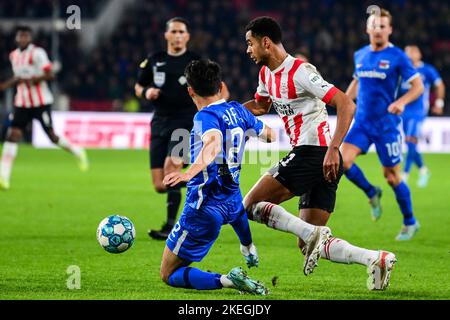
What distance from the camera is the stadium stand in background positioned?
91.7ft

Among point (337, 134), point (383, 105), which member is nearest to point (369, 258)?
point (337, 134)

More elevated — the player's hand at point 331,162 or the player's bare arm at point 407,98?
the player's bare arm at point 407,98

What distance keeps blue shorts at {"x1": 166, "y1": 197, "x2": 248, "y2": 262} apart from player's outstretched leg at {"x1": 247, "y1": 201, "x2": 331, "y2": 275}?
1.07 feet

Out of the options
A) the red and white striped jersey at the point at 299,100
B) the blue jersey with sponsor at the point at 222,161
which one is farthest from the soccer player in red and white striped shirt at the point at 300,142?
the blue jersey with sponsor at the point at 222,161

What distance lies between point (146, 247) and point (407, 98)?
3.06 metres

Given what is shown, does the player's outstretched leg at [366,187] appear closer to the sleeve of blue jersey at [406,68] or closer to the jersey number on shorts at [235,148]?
the sleeve of blue jersey at [406,68]

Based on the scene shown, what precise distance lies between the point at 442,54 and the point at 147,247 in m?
20.5

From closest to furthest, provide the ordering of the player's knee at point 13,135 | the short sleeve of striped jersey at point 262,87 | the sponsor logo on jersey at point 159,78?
the short sleeve of striped jersey at point 262,87
the sponsor logo on jersey at point 159,78
the player's knee at point 13,135

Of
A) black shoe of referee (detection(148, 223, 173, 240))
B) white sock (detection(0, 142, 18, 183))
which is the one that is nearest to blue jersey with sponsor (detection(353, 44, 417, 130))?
black shoe of referee (detection(148, 223, 173, 240))

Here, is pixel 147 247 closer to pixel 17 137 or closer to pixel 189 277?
pixel 189 277

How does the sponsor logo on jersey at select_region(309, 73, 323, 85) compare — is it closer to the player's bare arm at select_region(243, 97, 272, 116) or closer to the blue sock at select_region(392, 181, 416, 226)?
the player's bare arm at select_region(243, 97, 272, 116)

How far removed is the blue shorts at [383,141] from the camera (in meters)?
9.92

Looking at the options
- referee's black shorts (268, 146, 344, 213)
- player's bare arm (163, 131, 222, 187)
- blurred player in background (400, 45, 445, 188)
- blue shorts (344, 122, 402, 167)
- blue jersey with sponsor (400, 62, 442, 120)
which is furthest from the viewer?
blue jersey with sponsor (400, 62, 442, 120)

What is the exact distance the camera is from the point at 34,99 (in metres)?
15.1
